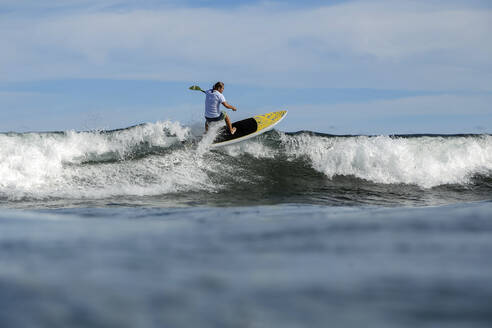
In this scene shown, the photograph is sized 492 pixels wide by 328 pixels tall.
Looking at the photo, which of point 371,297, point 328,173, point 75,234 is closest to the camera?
point 371,297

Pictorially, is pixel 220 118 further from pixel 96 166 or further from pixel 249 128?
pixel 96 166

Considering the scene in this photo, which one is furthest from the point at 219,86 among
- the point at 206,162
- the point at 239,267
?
the point at 239,267

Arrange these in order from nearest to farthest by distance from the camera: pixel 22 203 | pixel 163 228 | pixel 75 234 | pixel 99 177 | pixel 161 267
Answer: pixel 161 267, pixel 75 234, pixel 163 228, pixel 22 203, pixel 99 177

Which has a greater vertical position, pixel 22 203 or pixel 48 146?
pixel 48 146

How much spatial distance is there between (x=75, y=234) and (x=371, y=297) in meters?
Answer: 2.68

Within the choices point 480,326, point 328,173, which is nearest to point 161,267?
point 480,326

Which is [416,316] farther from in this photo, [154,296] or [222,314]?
[154,296]

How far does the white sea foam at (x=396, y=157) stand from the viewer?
1229 cm

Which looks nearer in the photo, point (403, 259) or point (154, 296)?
point (154, 296)

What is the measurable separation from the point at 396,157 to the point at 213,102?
5162 millimetres

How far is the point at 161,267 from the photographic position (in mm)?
2828

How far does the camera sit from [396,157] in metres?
12.8

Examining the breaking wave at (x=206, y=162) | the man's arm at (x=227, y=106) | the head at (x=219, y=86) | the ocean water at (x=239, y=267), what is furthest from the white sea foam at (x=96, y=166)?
the head at (x=219, y=86)

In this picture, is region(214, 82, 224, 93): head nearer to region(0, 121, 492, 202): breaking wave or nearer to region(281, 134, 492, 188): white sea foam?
region(0, 121, 492, 202): breaking wave
